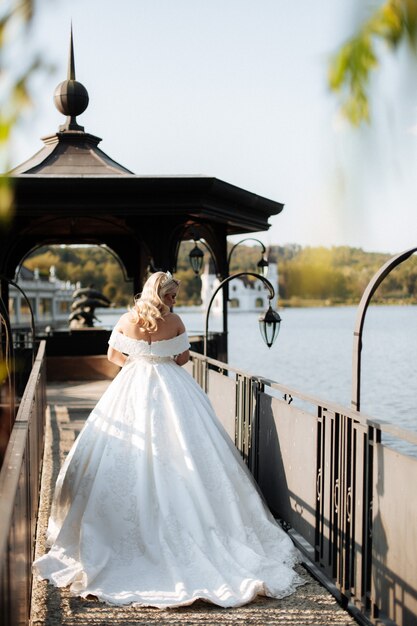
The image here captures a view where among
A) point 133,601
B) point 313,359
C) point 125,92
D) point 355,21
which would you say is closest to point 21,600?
point 133,601

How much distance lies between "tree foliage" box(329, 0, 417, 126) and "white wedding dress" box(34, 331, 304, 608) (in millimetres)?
4125

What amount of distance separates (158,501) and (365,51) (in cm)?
475

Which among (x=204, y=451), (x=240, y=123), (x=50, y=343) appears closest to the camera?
(x=240, y=123)

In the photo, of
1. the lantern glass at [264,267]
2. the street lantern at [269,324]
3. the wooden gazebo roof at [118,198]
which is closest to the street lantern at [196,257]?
the wooden gazebo roof at [118,198]

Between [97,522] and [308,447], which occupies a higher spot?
[308,447]

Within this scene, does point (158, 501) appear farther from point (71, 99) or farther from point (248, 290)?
point (248, 290)

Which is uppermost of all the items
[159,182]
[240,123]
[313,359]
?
[159,182]

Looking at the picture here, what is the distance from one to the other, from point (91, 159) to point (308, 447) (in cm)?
866

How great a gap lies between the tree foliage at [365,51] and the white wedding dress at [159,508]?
413cm

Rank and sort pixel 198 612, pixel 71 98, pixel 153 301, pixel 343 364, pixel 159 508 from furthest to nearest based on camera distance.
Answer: pixel 343 364 < pixel 71 98 < pixel 153 301 < pixel 159 508 < pixel 198 612

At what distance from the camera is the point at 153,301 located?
236 inches

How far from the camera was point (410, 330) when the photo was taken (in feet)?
332

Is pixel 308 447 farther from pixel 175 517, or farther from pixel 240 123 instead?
pixel 240 123

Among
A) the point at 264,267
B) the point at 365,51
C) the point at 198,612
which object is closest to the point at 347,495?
the point at 198,612
